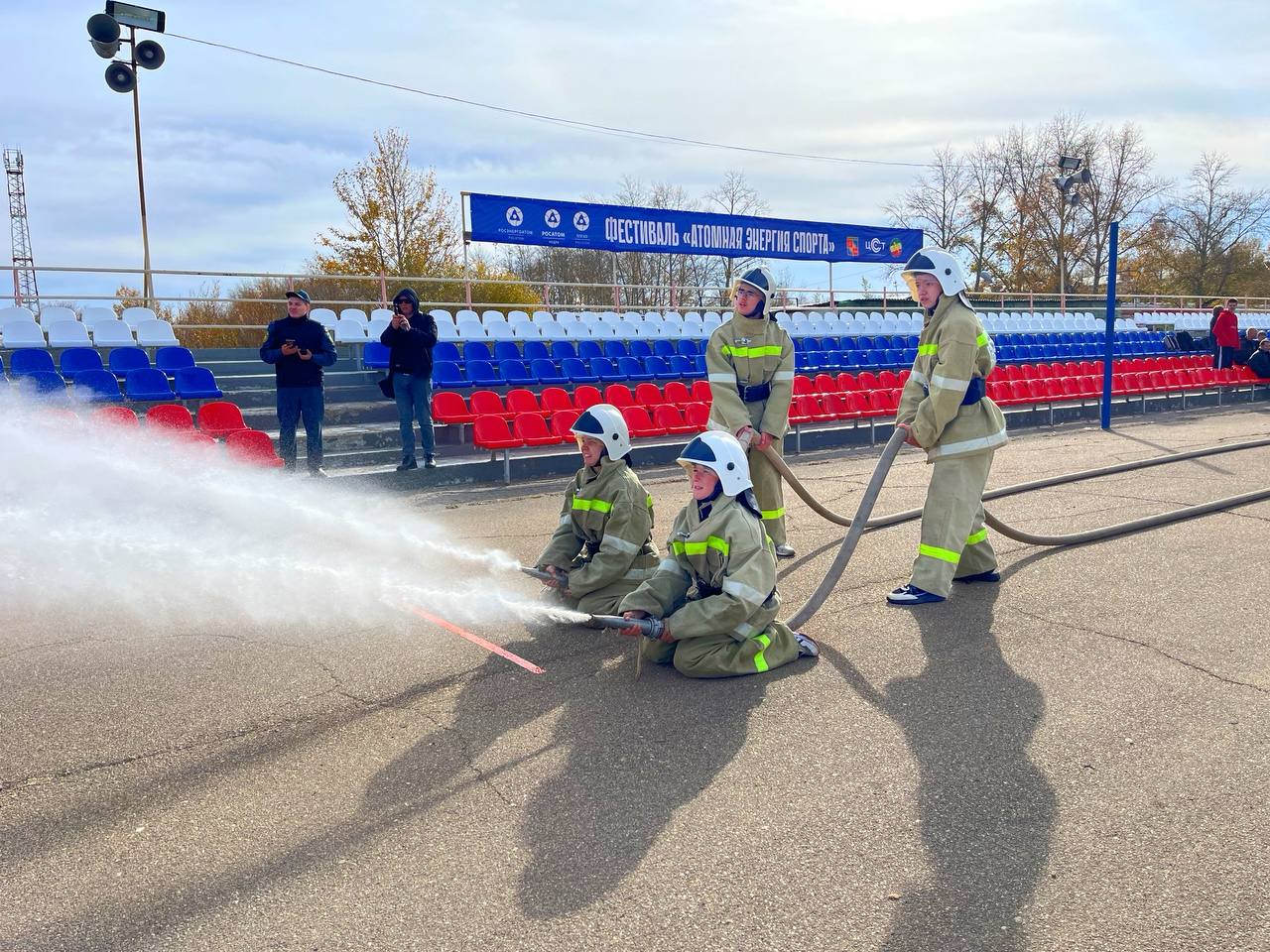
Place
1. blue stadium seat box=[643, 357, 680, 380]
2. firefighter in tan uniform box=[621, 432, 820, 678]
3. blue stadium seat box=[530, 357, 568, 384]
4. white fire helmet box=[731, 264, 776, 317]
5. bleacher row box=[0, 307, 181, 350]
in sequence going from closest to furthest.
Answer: firefighter in tan uniform box=[621, 432, 820, 678]
white fire helmet box=[731, 264, 776, 317]
bleacher row box=[0, 307, 181, 350]
blue stadium seat box=[530, 357, 568, 384]
blue stadium seat box=[643, 357, 680, 380]

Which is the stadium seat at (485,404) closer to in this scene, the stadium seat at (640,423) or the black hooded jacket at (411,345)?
the black hooded jacket at (411,345)

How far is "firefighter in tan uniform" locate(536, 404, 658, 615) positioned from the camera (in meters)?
5.39

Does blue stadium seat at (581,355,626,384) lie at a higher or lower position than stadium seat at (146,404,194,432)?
higher

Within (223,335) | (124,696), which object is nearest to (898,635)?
(124,696)

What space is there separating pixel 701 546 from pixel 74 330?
40.8 feet

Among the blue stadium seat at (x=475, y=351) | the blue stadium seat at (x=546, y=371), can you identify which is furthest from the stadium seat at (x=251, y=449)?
the blue stadium seat at (x=475, y=351)

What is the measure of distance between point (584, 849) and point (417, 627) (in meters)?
2.80

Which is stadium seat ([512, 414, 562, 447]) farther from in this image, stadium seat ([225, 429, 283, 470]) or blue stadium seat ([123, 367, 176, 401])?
blue stadium seat ([123, 367, 176, 401])

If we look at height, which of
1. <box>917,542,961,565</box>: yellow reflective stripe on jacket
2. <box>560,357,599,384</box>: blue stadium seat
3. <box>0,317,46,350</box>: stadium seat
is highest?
<box>0,317,46,350</box>: stadium seat

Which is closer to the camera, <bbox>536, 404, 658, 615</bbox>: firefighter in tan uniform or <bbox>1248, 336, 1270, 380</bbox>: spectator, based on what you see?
<bbox>536, 404, 658, 615</bbox>: firefighter in tan uniform

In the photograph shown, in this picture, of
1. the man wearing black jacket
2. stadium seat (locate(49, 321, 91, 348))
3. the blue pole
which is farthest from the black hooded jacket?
the blue pole

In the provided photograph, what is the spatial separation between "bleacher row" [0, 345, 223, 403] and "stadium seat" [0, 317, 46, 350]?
832 mm

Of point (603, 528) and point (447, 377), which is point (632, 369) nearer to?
point (447, 377)

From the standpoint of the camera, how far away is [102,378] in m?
11.3
